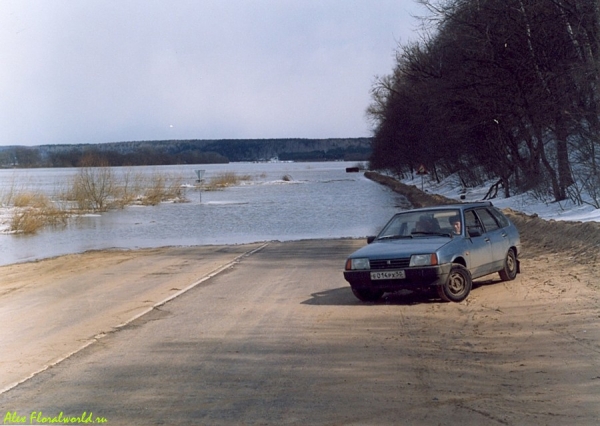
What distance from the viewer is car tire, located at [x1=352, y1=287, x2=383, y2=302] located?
11.2 metres

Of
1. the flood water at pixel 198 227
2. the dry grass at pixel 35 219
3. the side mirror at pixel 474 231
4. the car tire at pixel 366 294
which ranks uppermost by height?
the side mirror at pixel 474 231

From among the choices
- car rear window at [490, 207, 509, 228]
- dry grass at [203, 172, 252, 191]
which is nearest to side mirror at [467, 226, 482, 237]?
car rear window at [490, 207, 509, 228]

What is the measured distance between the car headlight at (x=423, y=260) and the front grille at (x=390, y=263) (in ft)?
0.23

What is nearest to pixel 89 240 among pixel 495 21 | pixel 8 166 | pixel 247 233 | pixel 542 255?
pixel 247 233

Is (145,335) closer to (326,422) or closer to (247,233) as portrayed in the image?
(326,422)

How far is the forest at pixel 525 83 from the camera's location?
21500mm

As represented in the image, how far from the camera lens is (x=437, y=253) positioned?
10.5 metres

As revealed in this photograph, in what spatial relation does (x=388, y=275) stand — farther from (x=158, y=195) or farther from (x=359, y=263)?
(x=158, y=195)

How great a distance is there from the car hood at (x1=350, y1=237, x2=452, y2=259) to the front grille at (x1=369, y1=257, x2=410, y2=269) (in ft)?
0.19

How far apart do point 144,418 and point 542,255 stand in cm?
1193

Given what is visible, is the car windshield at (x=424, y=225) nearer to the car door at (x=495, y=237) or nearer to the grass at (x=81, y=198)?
the car door at (x=495, y=237)

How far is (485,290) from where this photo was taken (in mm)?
12047

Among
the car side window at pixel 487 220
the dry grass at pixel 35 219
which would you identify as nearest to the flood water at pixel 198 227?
the dry grass at pixel 35 219

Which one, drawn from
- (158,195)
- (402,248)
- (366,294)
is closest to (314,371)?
(402,248)
